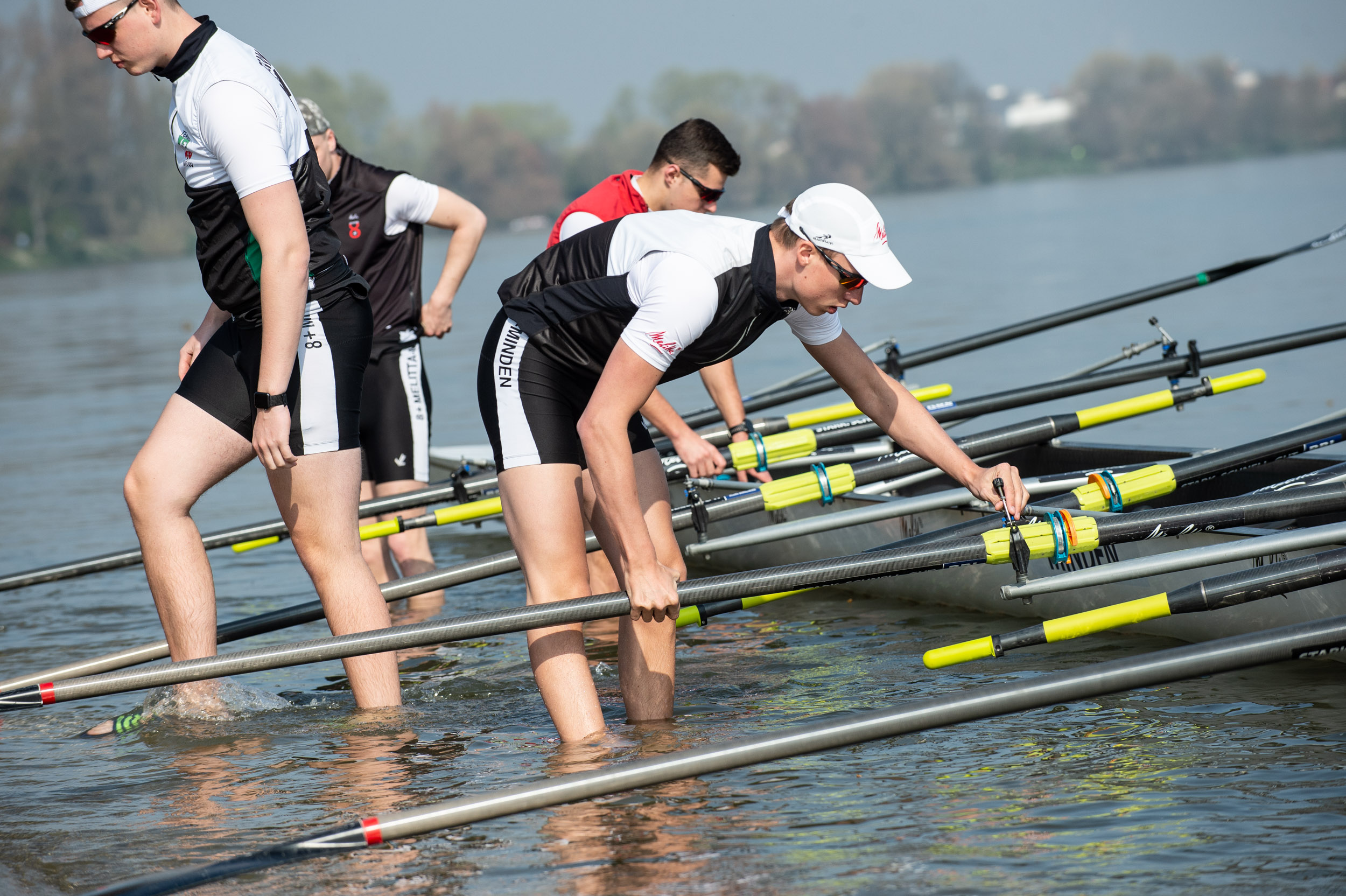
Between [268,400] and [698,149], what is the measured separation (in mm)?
1858

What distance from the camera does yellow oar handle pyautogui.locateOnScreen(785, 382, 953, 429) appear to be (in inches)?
228

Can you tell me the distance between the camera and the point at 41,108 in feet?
282

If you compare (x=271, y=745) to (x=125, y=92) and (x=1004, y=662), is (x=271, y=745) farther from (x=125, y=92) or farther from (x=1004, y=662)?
(x=125, y=92)

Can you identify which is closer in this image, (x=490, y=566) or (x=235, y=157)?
(x=235, y=157)

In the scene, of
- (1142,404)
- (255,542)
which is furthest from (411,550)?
(1142,404)

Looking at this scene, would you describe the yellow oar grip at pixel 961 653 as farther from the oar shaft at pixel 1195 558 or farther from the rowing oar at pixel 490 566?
the rowing oar at pixel 490 566

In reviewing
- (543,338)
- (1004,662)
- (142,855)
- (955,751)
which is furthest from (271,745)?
(1004,662)

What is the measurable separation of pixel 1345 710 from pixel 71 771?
3549mm

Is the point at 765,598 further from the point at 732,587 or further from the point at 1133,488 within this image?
the point at 1133,488

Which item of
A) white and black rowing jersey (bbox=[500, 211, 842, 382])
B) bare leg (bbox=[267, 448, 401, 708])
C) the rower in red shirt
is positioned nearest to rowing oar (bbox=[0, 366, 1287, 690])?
bare leg (bbox=[267, 448, 401, 708])

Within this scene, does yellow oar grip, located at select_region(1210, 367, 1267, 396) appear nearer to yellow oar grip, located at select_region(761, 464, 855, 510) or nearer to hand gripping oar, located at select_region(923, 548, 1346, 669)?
yellow oar grip, located at select_region(761, 464, 855, 510)

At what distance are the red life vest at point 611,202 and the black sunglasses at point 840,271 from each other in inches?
64.1

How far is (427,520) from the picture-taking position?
16.5ft

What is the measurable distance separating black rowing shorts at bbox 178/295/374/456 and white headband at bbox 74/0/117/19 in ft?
2.73
